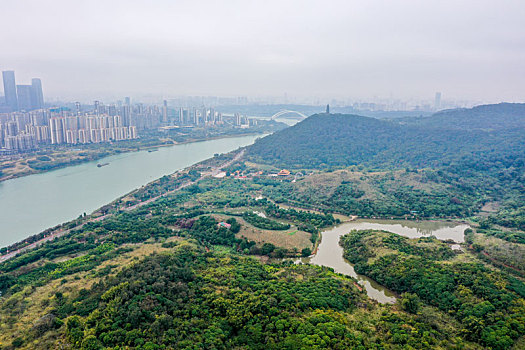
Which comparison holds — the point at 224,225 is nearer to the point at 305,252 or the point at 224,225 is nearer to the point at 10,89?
the point at 305,252

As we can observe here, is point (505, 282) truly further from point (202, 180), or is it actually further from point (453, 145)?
point (453, 145)

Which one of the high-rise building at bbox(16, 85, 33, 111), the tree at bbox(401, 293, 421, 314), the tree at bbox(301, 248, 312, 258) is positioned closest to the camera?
the tree at bbox(401, 293, 421, 314)

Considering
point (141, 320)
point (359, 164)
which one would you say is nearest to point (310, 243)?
point (141, 320)

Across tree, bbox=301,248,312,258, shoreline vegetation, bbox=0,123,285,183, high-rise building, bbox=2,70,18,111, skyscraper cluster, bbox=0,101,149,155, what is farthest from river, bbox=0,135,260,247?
high-rise building, bbox=2,70,18,111

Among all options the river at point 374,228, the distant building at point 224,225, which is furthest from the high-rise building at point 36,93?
the river at point 374,228

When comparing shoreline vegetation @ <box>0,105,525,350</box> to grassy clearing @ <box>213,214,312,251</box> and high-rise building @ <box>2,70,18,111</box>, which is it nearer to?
grassy clearing @ <box>213,214,312,251</box>
